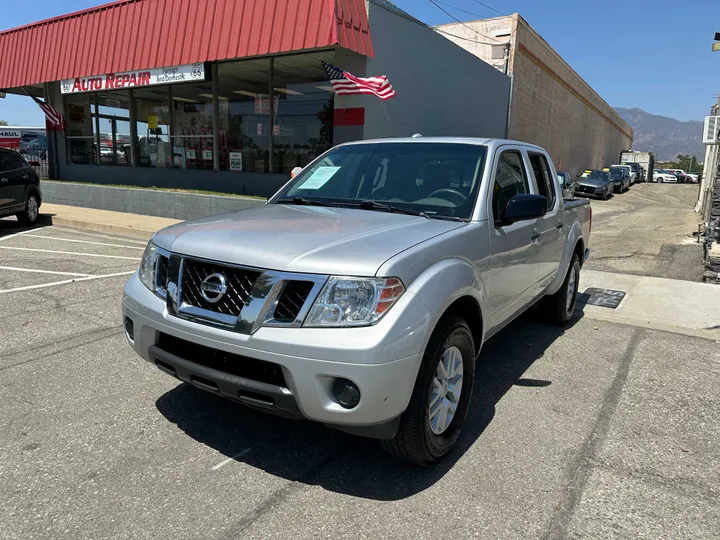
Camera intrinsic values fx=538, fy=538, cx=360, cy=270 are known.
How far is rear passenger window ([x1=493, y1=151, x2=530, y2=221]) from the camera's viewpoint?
3.77 m

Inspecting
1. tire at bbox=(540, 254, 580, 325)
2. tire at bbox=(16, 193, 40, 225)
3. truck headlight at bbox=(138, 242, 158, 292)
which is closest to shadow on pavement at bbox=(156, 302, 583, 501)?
truck headlight at bbox=(138, 242, 158, 292)

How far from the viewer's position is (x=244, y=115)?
49.1 ft

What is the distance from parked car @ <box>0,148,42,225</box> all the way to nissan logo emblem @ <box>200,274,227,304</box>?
10.9 m

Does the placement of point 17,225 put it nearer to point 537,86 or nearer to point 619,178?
point 537,86

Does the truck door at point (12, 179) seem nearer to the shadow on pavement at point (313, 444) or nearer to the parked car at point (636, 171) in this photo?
the shadow on pavement at point (313, 444)

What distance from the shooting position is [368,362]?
7.92 ft

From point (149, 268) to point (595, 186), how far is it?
91.1 feet

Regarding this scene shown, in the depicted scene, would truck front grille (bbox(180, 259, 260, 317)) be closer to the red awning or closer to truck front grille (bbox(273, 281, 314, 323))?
truck front grille (bbox(273, 281, 314, 323))

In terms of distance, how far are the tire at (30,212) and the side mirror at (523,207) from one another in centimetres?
1209

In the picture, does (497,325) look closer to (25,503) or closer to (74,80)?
(25,503)

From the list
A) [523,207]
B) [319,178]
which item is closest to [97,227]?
[319,178]

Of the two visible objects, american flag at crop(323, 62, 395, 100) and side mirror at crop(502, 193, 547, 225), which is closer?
side mirror at crop(502, 193, 547, 225)

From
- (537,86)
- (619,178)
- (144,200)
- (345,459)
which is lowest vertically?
(345,459)

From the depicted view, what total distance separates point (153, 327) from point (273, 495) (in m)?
1.10
